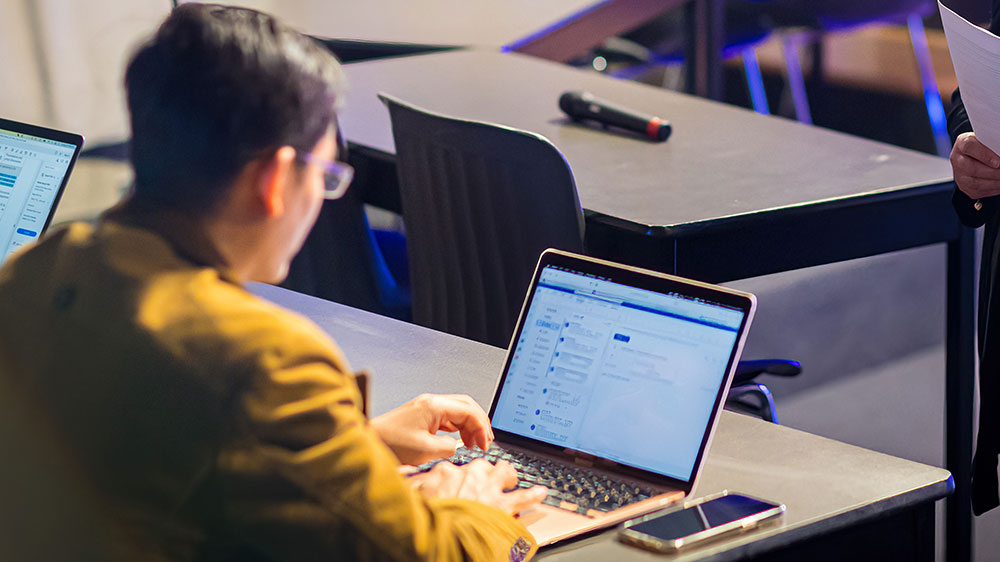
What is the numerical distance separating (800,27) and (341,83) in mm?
4290

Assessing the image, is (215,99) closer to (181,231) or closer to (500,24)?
(181,231)

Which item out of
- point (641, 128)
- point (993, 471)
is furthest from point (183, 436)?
point (641, 128)

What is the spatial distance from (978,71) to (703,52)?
2.67 meters

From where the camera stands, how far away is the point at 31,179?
1673 mm

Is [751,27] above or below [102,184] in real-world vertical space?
above

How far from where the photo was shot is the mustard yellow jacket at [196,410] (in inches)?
32.4

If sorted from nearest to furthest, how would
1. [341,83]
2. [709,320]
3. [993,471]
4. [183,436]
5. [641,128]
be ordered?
[183,436] → [341,83] → [709,320] → [993,471] → [641,128]

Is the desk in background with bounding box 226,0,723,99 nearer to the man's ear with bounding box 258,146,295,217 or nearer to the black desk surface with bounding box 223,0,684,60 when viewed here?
the black desk surface with bounding box 223,0,684,60

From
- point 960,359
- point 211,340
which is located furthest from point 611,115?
point 211,340

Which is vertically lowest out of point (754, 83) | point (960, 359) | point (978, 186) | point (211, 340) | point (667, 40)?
point (754, 83)

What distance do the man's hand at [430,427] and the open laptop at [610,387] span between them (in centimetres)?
4

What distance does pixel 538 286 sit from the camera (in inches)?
52.6

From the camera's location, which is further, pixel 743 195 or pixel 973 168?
pixel 743 195

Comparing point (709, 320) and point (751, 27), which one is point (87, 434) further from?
point (751, 27)
